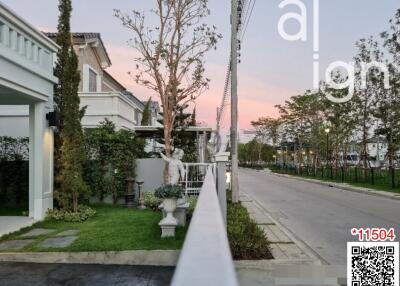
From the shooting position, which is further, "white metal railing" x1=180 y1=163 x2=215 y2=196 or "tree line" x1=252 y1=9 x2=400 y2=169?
"tree line" x1=252 y1=9 x2=400 y2=169

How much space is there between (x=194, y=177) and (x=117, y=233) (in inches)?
317

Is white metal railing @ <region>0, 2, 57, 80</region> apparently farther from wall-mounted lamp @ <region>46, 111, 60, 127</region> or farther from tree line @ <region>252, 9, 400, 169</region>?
tree line @ <region>252, 9, 400, 169</region>

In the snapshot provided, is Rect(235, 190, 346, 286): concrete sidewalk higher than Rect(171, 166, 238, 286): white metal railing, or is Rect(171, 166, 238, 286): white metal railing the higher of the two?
Rect(171, 166, 238, 286): white metal railing

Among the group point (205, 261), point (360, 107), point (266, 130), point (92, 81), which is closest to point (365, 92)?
point (360, 107)

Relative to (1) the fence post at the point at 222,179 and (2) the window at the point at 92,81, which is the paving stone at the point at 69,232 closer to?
(1) the fence post at the point at 222,179

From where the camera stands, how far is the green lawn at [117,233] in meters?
8.38

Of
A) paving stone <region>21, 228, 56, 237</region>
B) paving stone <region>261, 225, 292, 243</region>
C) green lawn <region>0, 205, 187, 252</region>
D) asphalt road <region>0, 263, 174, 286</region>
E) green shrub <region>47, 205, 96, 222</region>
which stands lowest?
asphalt road <region>0, 263, 174, 286</region>

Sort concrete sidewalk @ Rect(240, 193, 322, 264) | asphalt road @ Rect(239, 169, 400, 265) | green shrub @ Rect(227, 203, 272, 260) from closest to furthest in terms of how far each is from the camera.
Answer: green shrub @ Rect(227, 203, 272, 260), concrete sidewalk @ Rect(240, 193, 322, 264), asphalt road @ Rect(239, 169, 400, 265)

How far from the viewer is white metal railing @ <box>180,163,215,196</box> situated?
17.2 meters

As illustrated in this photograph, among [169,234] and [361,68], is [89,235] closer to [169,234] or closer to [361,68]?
[169,234]

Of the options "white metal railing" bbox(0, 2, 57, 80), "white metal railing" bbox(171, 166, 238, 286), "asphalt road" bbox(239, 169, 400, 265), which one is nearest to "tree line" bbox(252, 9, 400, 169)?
"asphalt road" bbox(239, 169, 400, 265)

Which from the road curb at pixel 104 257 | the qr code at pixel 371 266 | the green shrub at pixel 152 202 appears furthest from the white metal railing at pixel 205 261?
the green shrub at pixel 152 202

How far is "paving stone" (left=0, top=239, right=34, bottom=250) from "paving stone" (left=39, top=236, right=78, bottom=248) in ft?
1.06

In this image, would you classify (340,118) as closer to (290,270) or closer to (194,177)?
(194,177)
